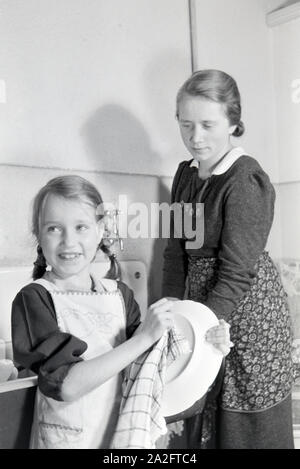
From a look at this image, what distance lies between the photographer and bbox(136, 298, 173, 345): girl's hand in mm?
900

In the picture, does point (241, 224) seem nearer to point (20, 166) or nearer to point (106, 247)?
point (106, 247)

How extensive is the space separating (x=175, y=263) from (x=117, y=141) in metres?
0.33

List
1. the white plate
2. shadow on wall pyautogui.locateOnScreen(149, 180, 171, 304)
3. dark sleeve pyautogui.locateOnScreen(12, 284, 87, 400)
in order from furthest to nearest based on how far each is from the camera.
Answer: shadow on wall pyautogui.locateOnScreen(149, 180, 171, 304), the white plate, dark sleeve pyautogui.locateOnScreen(12, 284, 87, 400)

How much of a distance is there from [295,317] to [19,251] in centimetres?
87

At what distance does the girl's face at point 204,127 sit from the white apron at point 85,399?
0.44 metres

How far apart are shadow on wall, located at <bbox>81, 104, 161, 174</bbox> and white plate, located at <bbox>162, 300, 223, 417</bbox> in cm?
51

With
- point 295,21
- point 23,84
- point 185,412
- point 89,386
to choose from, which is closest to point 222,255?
point 185,412

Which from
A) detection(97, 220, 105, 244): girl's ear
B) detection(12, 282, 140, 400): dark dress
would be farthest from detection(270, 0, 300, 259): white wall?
detection(12, 282, 140, 400): dark dress

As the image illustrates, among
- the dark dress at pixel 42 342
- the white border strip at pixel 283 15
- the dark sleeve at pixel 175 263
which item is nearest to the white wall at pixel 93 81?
the dark sleeve at pixel 175 263

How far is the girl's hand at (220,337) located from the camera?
99 cm

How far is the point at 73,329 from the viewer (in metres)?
0.93

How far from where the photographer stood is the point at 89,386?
86 centimetres

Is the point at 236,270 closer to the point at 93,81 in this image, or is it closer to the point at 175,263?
the point at 175,263

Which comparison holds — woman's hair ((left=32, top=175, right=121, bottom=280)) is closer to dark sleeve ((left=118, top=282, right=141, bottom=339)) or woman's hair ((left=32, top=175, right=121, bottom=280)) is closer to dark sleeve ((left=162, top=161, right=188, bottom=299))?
dark sleeve ((left=118, top=282, right=141, bottom=339))
